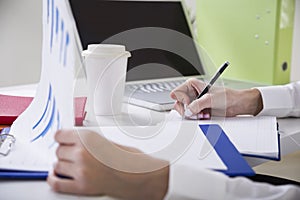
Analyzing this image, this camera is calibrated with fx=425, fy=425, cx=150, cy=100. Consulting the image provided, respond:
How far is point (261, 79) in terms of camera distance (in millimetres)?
1361

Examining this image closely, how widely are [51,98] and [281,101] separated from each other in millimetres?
563

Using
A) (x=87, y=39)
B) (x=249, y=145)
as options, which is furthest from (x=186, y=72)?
(x=249, y=145)

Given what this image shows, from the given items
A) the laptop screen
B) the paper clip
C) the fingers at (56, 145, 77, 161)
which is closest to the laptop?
the laptop screen

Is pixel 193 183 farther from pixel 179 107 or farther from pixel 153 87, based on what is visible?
pixel 153 87

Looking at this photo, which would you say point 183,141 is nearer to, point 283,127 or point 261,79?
point 283,127

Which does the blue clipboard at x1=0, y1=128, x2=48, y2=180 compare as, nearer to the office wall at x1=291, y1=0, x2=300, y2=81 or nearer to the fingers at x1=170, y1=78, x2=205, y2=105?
the fingers at x1=170, y1=78, x2=205, y2=105

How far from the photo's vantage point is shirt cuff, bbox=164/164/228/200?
56 cm

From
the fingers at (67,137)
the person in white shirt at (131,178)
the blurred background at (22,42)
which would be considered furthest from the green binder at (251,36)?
the fingers at (67,137)

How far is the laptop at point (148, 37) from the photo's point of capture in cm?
124

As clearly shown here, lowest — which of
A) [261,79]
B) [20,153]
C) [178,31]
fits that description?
[20,153]

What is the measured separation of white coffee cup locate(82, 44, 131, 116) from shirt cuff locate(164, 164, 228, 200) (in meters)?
0.39

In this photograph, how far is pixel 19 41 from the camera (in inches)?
57.3

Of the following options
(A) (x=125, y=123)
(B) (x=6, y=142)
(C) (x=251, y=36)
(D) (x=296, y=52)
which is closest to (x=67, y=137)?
(B) (x=6, y=142)

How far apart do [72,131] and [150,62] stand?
75 cm
